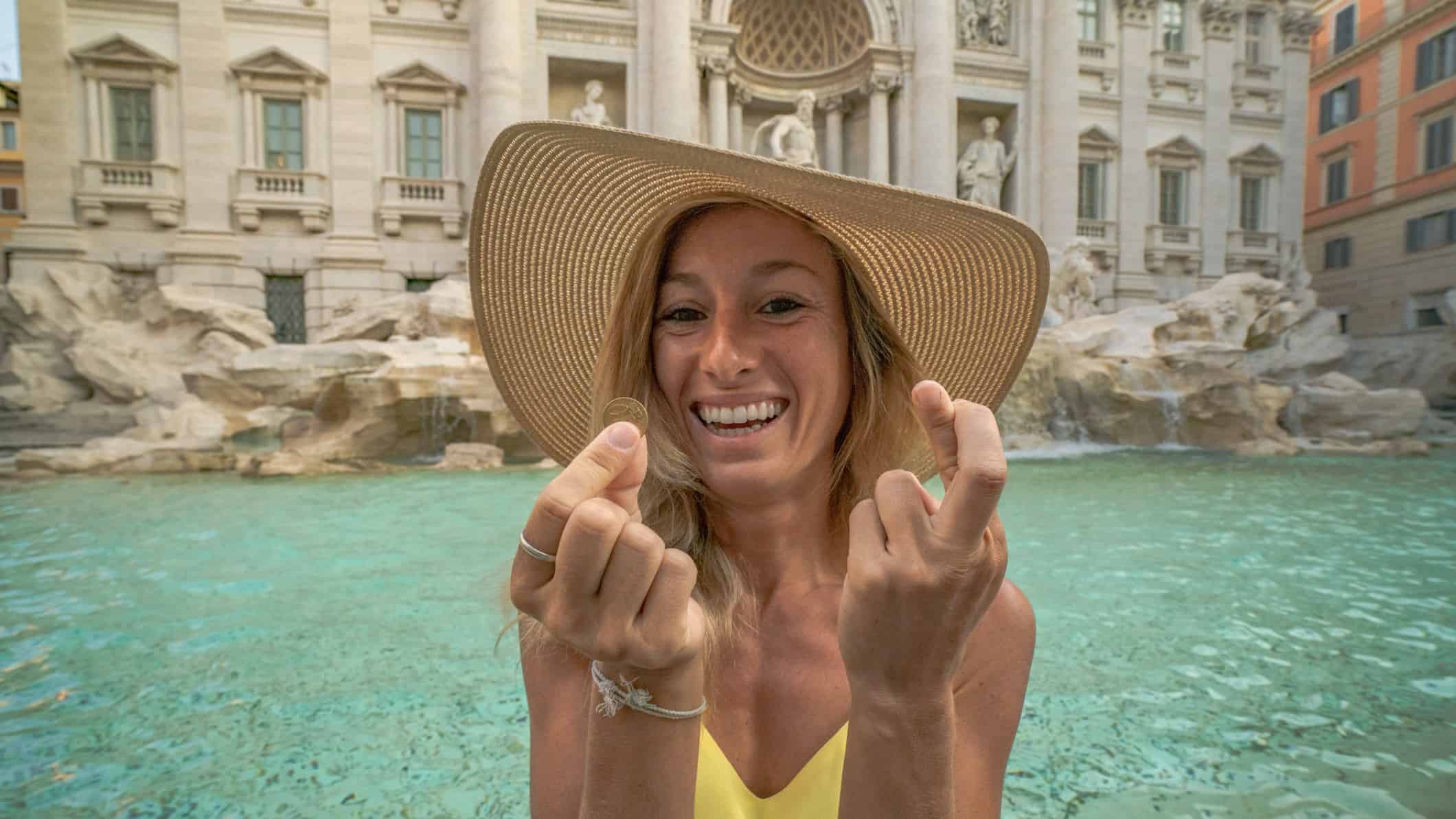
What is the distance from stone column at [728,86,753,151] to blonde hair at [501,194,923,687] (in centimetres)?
1690

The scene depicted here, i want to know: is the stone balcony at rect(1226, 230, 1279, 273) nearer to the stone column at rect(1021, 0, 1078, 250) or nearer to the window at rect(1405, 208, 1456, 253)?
the window at rect(1405, 208, 1456, 253)

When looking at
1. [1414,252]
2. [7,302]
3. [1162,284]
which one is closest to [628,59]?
[7,302]

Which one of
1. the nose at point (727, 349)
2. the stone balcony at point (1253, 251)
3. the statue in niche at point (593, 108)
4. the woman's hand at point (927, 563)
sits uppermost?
the statue in niche at point (593, 108)

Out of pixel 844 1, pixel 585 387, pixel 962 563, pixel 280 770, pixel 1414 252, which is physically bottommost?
pixel 280 770

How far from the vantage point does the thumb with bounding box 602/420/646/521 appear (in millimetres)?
809

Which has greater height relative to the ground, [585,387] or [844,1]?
[844,1]

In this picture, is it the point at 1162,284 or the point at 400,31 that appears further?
the point at 1162,284

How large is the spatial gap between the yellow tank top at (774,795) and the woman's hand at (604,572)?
0.42 metres

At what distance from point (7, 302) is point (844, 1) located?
17.9 m

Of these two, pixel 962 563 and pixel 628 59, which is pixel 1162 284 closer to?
pixel 628 59

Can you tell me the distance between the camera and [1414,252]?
20.9 meters

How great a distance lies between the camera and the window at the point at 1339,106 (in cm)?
2333

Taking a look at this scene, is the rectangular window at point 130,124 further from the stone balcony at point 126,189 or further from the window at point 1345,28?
the window at point 1345,28

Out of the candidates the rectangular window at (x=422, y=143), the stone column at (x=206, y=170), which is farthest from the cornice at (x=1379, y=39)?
the stone column at (x=206, y=170)
